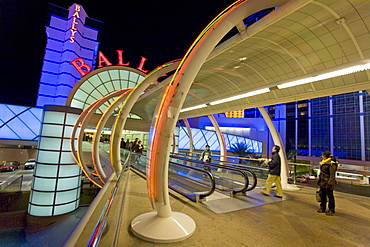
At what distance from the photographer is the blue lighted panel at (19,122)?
2911cm

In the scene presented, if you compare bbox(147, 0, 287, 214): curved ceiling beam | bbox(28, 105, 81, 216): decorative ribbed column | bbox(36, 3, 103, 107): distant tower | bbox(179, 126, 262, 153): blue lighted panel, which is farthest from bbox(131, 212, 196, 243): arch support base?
bbox(36, 3, 103, 107): distant tower

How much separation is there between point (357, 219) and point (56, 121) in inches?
726

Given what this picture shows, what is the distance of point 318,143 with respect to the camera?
47.7 m

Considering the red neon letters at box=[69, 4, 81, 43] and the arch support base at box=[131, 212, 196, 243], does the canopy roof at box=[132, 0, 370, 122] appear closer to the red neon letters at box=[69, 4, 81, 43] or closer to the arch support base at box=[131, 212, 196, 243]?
the arch support base at box=[131, 212, 196, 243]

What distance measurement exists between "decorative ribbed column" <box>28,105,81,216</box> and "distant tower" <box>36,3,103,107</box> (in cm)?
3156

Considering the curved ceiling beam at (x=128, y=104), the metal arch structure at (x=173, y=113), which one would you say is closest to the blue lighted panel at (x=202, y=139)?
the curved ceiling beam at (x=128, y=104)

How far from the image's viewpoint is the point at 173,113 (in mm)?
3654

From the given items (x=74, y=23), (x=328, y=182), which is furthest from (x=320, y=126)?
(x=74, y=23)

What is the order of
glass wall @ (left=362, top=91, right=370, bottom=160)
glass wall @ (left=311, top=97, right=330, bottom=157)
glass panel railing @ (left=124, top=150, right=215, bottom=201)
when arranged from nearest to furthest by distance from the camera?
glass panel railing @ (left=124, top=150, right=215, bottom=201)
glass wall @ (left=362, top=91, right=370, bottom=160)
glass wall @ (left=311, top=97, right=330, bottom=157)

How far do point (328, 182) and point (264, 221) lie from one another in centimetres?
225

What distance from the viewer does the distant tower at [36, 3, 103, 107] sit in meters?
42.9

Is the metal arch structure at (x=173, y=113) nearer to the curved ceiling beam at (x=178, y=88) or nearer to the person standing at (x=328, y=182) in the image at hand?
the curved ceiling beam at (x=178, y=88)

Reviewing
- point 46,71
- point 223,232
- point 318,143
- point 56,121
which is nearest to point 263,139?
point 318,143

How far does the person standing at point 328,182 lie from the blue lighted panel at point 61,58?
48671 millimetres
